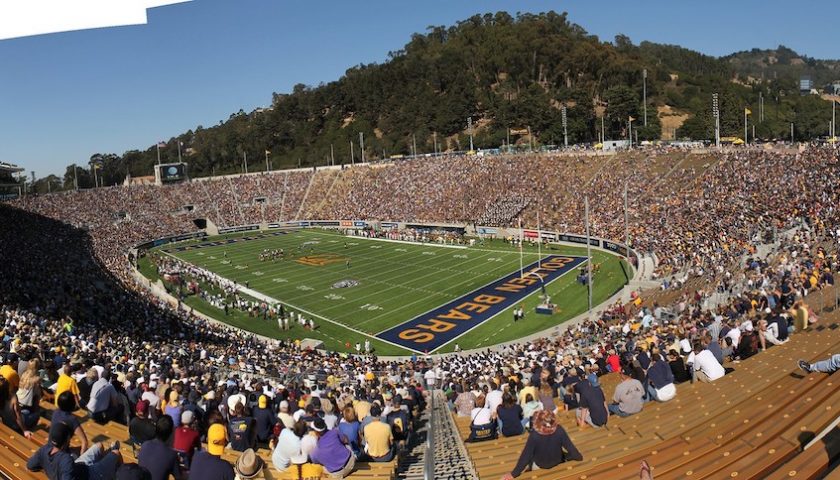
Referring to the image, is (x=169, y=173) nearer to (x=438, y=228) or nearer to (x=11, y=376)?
(x=438, y=228)

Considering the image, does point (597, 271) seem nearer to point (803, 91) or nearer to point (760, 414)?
point (760, 414)

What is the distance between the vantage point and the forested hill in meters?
102

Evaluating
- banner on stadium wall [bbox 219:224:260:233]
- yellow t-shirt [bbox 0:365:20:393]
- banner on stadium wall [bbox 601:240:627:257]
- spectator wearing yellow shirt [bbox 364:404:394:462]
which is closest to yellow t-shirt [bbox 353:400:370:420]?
spectator wearing yellow shirt [bbox 364:404:394:462]

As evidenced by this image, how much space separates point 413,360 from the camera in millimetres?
23828

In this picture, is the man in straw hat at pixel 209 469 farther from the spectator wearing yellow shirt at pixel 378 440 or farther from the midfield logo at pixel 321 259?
the midfield logo at pixel 321 259

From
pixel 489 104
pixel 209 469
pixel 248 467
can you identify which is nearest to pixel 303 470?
pixel 248 467

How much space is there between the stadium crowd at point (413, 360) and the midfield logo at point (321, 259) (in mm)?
13791

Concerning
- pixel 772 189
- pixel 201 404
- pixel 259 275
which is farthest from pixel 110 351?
pixel 772 189

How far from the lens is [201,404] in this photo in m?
9.94

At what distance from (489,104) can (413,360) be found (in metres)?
101

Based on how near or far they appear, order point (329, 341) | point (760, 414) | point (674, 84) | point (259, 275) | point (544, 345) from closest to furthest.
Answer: point (760, 414) < point (544, 345) < point (329, 341) < point (259, 275) < point (674, 84)

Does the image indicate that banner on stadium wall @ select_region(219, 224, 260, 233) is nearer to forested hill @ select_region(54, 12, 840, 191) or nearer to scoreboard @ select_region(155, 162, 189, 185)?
scoreboard @ select_region(155, 162, 189, 185)

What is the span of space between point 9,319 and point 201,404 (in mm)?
10892

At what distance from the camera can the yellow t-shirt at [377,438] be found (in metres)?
7.35
